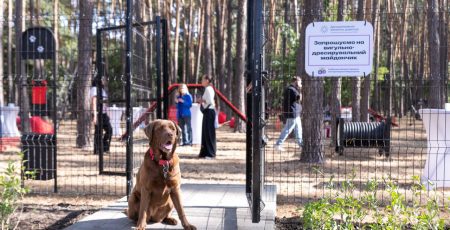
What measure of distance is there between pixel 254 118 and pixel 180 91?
9.35 m

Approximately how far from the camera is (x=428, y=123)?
8125 millimetres

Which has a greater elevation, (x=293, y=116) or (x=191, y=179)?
(x=293, y=116)

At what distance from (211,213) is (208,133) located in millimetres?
6540

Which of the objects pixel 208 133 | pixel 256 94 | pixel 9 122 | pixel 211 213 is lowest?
pixel 211 213

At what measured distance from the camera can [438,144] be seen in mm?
8156

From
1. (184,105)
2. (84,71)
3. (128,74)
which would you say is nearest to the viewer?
(128,74)

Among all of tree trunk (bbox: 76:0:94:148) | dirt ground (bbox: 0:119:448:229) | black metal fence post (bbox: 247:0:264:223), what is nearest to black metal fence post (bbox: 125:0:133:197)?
dirt ground (bbox: 0:119:448:229)

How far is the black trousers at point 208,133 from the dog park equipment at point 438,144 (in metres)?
5.46

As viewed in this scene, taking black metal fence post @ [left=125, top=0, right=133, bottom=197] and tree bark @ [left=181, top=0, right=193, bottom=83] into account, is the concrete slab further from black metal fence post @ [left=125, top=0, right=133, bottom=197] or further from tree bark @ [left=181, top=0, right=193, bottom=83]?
tree bark @ [left=181, top=0, right=193, bottom=83]

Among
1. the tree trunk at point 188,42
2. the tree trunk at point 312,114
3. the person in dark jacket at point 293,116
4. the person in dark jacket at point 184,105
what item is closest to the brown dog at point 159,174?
the tree trunk at point 312,114

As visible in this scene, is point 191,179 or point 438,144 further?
point 191,179

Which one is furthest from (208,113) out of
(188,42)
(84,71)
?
(188,42)

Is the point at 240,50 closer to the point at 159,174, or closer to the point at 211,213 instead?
the point at 211,213

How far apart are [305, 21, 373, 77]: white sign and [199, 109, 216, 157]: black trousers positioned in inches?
253
